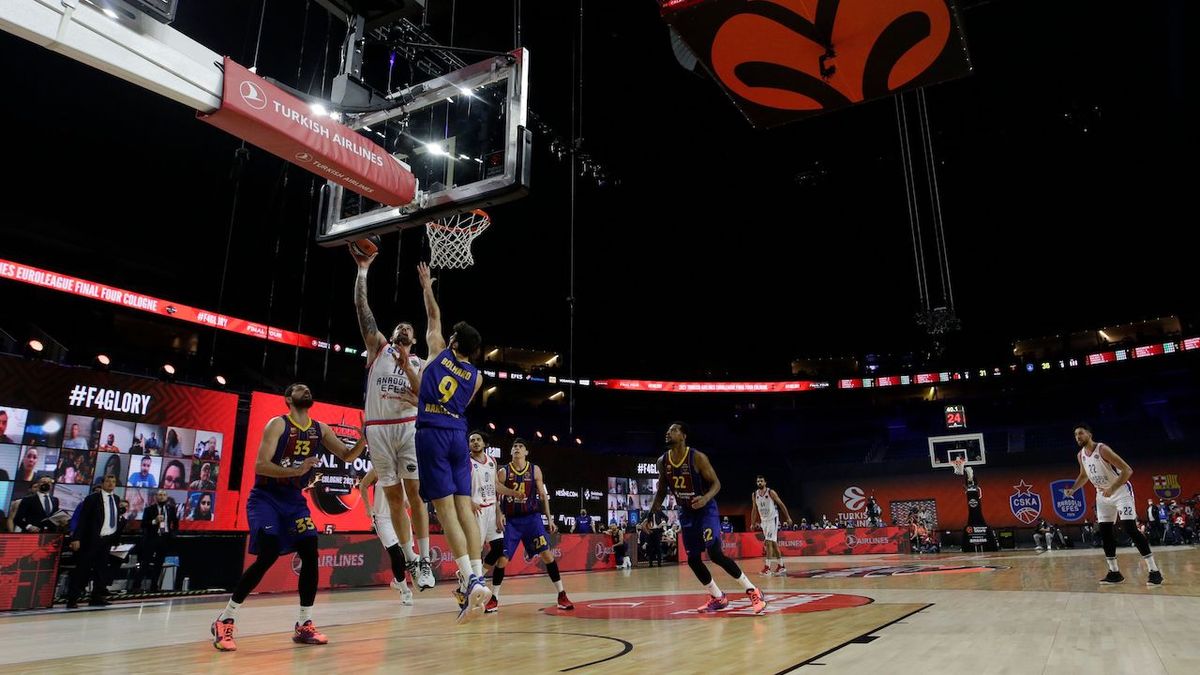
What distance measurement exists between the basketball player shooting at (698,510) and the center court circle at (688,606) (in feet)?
0.74

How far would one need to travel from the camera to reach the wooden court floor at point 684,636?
3.72 m

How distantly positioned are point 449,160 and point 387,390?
3.01 m

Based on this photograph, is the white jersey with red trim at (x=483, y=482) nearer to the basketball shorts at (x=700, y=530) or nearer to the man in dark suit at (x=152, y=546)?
the basketball shorts at (x=700, y=530)

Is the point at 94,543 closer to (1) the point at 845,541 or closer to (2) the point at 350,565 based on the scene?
(2) the point at 350,565

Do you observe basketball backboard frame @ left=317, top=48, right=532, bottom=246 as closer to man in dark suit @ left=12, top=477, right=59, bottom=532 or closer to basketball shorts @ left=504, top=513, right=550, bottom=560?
basketball shorts @ left=504, top=513, right=550, bottom=560

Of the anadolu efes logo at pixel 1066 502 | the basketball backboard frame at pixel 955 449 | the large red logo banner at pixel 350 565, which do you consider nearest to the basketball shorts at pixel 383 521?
the large red logo banner at pixel 350 565

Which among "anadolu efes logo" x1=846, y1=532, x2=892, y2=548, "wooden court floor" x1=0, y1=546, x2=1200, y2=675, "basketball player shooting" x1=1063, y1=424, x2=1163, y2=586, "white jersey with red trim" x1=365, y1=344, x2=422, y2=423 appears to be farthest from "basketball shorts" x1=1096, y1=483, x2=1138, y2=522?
"anadolu efes logo" x1=846, y1=532, x2=892, y2=548

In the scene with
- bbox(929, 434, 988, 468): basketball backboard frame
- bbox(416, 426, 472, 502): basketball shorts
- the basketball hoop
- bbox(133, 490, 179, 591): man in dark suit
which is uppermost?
the basketball hoop

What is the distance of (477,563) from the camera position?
4938 mm

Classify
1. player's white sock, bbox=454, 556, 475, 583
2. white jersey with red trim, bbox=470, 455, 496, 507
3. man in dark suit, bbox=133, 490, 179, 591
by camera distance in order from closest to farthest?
player's white sock, bbox=454, 556, 475, 583
white jersey with red trim, bbox=470, 455, 496, 507
man in dark suit, bbox=133, 490, 179, 591

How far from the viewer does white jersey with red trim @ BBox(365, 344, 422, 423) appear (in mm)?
6539

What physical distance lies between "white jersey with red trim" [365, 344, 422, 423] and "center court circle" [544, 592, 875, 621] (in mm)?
2535

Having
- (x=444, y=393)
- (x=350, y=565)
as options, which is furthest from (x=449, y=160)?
(x=350, y=565)

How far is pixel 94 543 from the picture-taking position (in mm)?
9977
